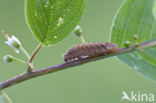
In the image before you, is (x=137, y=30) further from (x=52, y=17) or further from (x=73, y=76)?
(x=73, y=76)

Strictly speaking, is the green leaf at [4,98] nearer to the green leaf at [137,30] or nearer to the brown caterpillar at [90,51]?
the brown caterpillar at [90,51]

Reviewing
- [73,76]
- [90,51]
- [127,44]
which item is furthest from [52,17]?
[73,76]

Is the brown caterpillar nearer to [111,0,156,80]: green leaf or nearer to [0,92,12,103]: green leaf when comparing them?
[111,0,156,80]: green leaf

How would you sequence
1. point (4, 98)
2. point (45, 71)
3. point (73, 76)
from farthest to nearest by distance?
point (73, 76), point (4, 98), point (45, 71)

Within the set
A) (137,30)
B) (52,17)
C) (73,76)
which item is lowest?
(73,76)

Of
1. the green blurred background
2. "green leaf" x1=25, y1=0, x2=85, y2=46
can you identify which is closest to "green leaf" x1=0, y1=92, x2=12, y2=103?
"green leaf" x1=25, y1=0, x2=85, y2=46

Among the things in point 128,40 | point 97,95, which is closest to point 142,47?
point 128,40
